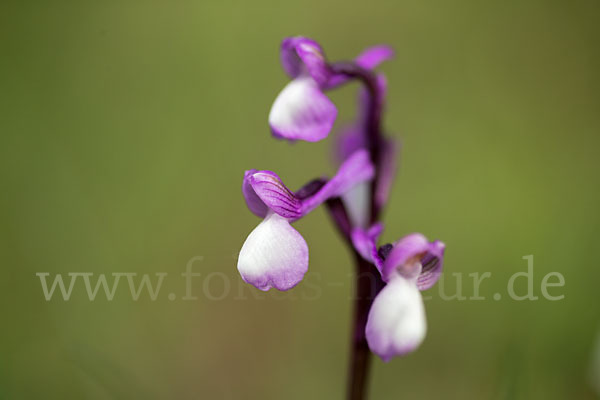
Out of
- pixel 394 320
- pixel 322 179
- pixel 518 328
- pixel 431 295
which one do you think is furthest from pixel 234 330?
pixel 394 320

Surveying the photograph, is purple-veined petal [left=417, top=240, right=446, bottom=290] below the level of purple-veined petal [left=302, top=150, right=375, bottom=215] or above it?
below

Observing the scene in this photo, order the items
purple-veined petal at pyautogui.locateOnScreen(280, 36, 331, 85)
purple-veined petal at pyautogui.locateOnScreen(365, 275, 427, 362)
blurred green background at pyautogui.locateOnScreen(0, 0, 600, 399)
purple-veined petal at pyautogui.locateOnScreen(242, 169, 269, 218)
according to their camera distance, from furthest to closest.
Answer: blurred green background at pyautogui.locateOnScreen(0, 0, 600, 399)
purple-veined petal at pyautogui.locateOnScreen(280, 36, 331, 85)
purple-veined petal at pyautogui.locateOnScreen(242, 169, 269, 218)
purple-veined petal at pyautogui.locateOnScreen(365, 275, 427, 362)

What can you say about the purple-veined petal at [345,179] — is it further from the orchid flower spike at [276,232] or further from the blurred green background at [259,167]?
the blurred green background at [259,167]

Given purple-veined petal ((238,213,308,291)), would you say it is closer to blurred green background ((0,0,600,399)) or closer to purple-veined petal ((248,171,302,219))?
purple-veined petal ((248,171,302,219))

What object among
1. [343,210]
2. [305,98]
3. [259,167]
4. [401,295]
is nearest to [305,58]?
[305,98]

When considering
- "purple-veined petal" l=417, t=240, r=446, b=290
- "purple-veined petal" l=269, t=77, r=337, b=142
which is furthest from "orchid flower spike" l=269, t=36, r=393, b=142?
"purple-veined petal" l=417, t=240, r=446, b=290

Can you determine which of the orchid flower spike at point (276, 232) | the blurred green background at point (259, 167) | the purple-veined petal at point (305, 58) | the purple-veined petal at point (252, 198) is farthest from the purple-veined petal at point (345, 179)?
the blurred green background at point (259, 167)
